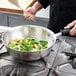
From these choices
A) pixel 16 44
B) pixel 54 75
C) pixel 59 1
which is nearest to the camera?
pixel 54 75

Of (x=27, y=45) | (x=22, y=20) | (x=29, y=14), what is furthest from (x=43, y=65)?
(x=22, y=20)

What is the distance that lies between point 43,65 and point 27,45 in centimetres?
12

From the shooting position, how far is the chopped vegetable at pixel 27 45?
2.53ft

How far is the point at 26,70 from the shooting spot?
0.70 metres

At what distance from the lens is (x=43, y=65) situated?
0.72m

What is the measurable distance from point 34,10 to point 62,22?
201 millimetres

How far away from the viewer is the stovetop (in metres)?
0.68

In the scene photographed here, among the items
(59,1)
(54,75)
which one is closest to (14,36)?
(54,75)

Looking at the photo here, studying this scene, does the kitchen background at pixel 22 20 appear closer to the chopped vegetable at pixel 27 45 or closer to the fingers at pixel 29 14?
the fingers at pixel 29 14

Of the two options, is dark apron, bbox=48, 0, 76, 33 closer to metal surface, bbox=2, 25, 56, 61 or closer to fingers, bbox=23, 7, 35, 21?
fingers, bbox=23, 7, 35, 21

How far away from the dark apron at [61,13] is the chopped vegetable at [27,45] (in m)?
0.40

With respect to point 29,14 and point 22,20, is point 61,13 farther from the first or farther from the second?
point 22,20

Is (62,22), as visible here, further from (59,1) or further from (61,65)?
(61,65)

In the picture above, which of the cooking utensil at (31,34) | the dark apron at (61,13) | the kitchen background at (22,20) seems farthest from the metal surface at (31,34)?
the kitchen background at (22,20)
